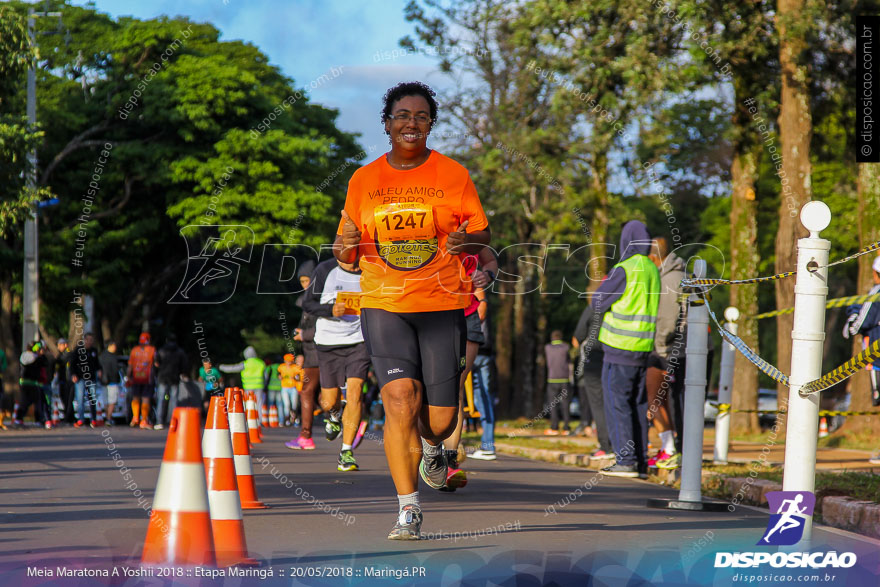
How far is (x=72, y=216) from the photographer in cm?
3234

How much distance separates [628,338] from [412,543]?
4986 mm

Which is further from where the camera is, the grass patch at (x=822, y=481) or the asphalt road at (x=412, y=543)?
the grass patch at (x=822, y=481)

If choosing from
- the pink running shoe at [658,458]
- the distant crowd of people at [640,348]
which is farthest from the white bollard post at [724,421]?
the pink running shoe at [658,458]

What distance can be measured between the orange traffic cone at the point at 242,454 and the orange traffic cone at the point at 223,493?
1.13 metres

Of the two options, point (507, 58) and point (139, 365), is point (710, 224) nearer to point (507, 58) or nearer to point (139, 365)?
point (507, 58)

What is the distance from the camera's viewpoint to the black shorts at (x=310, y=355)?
12.8 meters

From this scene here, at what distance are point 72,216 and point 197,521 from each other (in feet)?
94.6

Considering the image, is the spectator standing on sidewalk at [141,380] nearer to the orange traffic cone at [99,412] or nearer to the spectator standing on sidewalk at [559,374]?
the orange traffic cone at [99,412]

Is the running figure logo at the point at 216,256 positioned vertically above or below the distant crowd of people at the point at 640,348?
above

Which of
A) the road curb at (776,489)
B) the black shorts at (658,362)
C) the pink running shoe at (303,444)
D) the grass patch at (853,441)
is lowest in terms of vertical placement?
the pink running shoe at (303,444)

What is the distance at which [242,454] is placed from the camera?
7.47 metres

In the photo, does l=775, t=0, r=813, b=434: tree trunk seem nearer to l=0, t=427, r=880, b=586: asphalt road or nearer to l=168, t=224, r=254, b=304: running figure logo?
l=0, t=427, r=880, b=586: asphalt road

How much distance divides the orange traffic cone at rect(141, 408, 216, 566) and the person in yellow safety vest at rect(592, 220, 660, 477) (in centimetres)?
613

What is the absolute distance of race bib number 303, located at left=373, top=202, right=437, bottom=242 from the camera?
21.0ft
